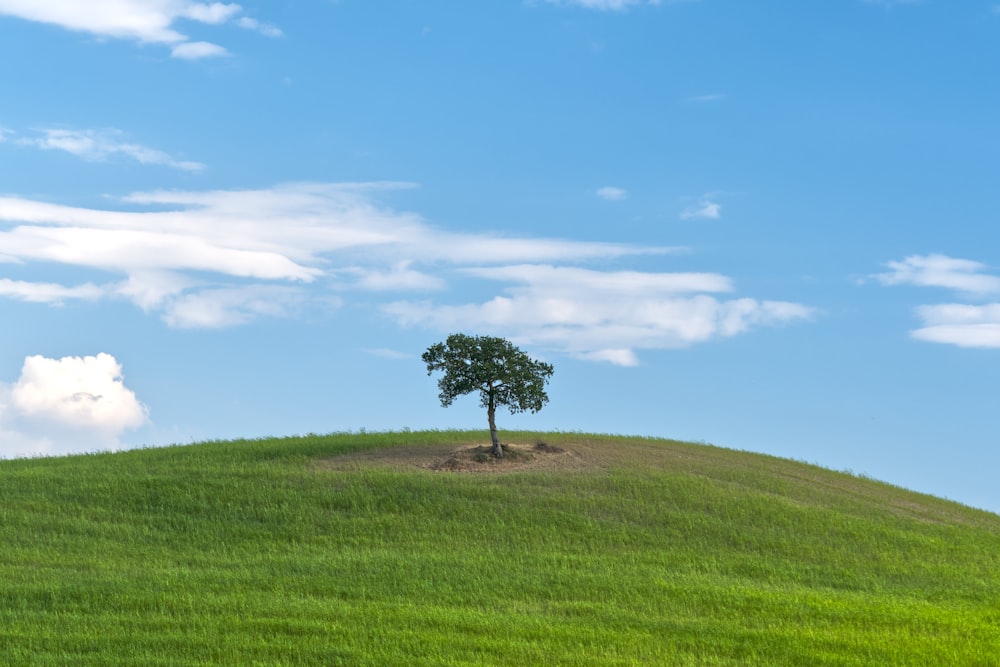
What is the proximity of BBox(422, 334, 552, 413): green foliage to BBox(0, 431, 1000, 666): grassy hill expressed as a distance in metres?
2.26

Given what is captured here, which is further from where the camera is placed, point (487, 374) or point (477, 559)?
point (487, 374)

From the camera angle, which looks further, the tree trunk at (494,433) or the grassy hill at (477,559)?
the tree trunk at (494,433)

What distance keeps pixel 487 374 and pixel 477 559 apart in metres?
10.6

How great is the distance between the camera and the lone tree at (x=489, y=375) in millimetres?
35062

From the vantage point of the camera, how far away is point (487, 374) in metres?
34.9

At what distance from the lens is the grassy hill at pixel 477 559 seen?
60.7 ft

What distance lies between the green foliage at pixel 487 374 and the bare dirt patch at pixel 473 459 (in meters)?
1.90

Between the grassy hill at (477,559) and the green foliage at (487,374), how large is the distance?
2.26 meters

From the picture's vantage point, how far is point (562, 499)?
31188mm

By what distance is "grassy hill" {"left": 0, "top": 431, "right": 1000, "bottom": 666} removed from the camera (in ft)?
60.7

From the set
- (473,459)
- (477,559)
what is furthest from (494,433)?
(477,559)

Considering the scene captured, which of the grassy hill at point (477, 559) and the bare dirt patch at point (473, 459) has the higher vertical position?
the bare dirt patch at point (473, 459)

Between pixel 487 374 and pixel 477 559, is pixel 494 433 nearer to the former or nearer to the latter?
pixel 487 374

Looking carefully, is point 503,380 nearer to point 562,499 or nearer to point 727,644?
point 562,499
